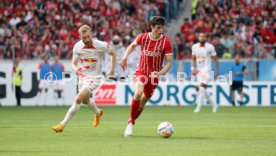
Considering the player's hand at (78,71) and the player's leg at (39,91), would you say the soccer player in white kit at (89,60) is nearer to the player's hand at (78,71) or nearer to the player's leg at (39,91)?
the player's hand at (78,71)

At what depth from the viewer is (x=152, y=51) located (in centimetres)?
1684

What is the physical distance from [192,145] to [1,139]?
371 centimetres

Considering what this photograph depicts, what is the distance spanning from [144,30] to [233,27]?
3.87m

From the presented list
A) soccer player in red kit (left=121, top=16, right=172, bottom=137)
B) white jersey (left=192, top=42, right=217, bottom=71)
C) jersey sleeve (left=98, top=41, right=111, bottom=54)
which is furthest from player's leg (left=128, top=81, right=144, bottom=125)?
white jersey (left=192, top=42, right=217, bottom=71)

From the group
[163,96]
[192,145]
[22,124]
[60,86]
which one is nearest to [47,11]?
[60,86]

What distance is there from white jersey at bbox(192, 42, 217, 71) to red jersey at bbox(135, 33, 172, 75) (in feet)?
32.8

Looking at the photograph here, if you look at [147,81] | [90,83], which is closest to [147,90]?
[147,81]

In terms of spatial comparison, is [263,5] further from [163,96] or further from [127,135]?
[127,135]

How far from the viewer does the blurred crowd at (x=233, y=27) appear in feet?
110

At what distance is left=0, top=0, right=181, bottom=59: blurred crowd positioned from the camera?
33.8 meters

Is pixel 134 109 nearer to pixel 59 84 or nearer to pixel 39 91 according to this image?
pixel 59 84

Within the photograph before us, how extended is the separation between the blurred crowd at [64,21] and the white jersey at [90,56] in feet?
54.3

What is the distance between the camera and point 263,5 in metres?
37.2

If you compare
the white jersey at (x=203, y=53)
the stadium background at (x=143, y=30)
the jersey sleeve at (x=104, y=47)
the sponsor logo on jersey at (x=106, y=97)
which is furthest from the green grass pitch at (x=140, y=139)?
the sponsor logo on jersey at (x=106, y=97)
